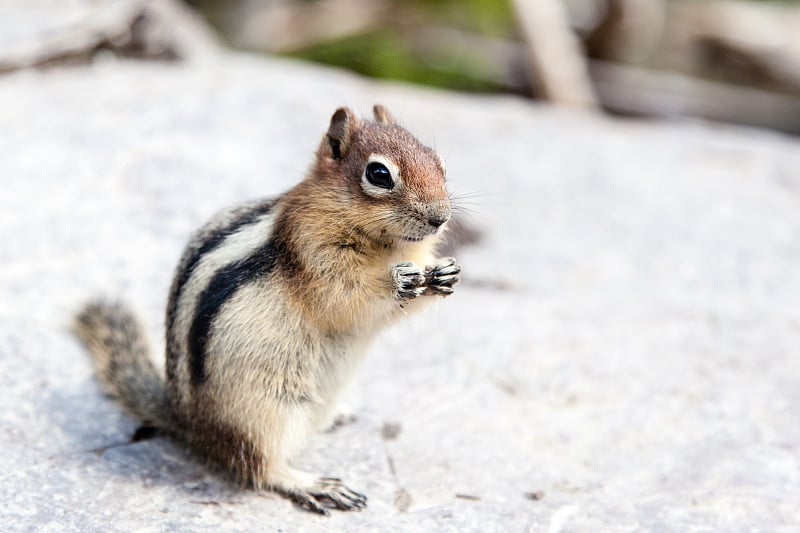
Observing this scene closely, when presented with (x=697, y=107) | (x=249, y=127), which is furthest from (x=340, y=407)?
(x=697, y=107)

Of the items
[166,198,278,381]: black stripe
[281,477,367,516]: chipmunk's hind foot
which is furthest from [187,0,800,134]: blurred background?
[281,477,367,516]: chipmunk's hind foot

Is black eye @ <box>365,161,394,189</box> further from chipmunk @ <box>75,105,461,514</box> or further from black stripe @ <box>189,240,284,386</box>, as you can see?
black stripe @ <box>189,240,284,386</box>

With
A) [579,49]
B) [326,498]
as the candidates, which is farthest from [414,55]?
[326,498]

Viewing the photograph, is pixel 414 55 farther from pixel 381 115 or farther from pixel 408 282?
pixel 408 282

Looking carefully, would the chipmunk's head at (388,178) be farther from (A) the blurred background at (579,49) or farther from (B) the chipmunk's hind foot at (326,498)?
(A) the blurred background at (579,49)

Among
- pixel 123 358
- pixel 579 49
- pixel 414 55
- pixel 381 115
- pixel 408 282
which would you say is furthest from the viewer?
pixel 414 55
